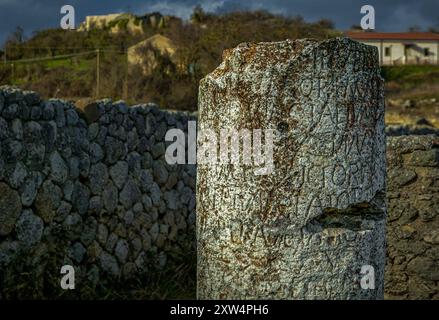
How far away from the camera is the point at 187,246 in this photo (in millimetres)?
7805

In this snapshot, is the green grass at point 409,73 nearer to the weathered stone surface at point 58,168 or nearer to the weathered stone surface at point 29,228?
the weathered stone surface at point 58,168

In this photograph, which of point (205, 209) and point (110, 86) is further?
point (110, 86)

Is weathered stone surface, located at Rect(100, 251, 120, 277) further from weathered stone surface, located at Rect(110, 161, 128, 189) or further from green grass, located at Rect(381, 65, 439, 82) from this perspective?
green grass, located at Rect(381, 65, 439, 82)

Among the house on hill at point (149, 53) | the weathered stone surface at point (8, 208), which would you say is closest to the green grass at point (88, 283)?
the weathered stone surface at point (8, 208)

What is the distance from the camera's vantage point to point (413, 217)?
228 inches

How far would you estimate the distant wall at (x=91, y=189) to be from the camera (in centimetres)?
518

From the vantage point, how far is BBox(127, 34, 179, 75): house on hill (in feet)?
50.2

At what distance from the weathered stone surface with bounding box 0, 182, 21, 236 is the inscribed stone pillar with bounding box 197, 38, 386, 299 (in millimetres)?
2626

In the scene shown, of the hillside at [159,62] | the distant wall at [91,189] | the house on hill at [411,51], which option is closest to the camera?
the distant wall at [91,189]

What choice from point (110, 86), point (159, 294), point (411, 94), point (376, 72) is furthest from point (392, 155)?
point (411, 94)

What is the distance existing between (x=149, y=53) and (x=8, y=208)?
36.4ft

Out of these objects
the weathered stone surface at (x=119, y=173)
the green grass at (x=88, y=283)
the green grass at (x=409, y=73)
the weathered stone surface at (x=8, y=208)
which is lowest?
the green grass at (x=88, y=283)
